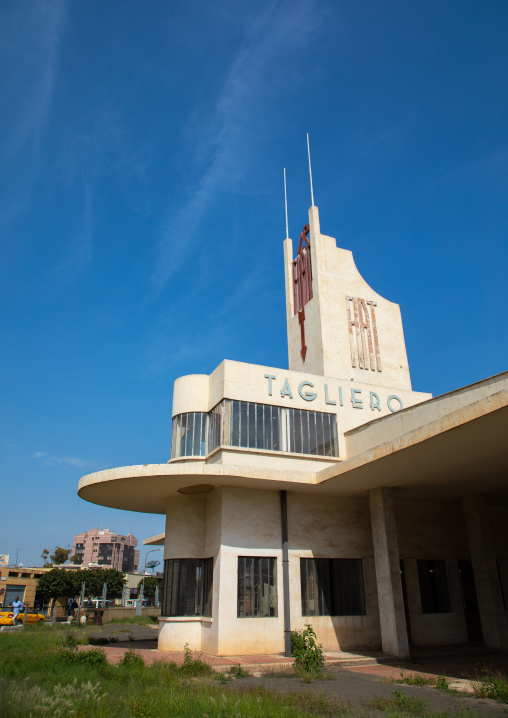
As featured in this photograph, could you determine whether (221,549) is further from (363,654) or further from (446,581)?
(446,581)

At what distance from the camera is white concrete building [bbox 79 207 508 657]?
15.9m

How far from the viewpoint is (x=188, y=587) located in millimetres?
17578

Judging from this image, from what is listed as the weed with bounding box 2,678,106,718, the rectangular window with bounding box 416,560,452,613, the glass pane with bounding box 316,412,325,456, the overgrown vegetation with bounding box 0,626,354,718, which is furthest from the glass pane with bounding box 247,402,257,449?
the weed with bounding box 2,678,106,718

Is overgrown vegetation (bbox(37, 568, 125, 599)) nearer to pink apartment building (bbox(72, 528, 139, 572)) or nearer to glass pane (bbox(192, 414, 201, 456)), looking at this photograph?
glass pane (bbox(192, 414, 201, 456))

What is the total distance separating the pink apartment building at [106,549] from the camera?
152m

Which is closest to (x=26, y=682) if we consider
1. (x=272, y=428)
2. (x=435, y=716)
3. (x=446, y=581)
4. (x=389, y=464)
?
(x=435, y=716)

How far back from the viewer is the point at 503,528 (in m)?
20.8

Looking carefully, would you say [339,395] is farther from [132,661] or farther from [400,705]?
[400,705]

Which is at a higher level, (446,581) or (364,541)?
(364,541)

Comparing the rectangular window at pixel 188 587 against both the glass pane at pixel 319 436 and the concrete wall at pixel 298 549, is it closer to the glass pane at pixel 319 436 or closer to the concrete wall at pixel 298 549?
the concrete wall at pixel 298 549

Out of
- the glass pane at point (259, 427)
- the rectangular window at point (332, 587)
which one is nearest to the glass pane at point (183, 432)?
the glass pane at point (259, 427)

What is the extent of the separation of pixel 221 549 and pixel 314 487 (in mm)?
3580

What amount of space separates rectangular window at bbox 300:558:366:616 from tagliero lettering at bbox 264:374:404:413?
233 inches

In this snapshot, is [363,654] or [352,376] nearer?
[363,654]
